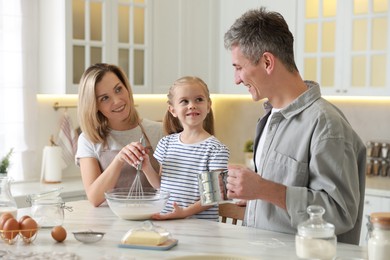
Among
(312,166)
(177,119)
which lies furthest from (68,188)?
Answer: (312,166)

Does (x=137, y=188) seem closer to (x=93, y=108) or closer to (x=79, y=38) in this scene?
(x=93, y=108)

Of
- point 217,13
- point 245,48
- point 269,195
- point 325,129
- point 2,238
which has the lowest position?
point 2,238

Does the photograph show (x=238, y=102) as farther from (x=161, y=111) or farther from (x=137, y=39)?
(x=137, y=39)

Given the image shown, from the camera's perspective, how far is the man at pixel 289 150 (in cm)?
233

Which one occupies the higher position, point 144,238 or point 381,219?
point 381,219

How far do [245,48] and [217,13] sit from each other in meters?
3.36

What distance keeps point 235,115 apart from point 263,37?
3.60m

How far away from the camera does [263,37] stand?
252 centimetres

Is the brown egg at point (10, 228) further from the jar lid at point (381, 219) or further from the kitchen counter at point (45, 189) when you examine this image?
the kitchen counter at point (45, 189)

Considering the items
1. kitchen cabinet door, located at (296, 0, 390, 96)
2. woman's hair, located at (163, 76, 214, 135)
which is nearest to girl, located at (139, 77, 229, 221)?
woman's hair, located at (163, 76, 214, 135)

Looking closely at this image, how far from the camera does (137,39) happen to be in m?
5.28

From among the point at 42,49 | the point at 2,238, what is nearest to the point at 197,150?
the point at 2,238

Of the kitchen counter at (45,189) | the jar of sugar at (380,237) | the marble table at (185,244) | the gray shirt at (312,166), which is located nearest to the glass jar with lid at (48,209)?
the marble table at (185,244)

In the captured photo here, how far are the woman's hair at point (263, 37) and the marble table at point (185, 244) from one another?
1.97 ft
